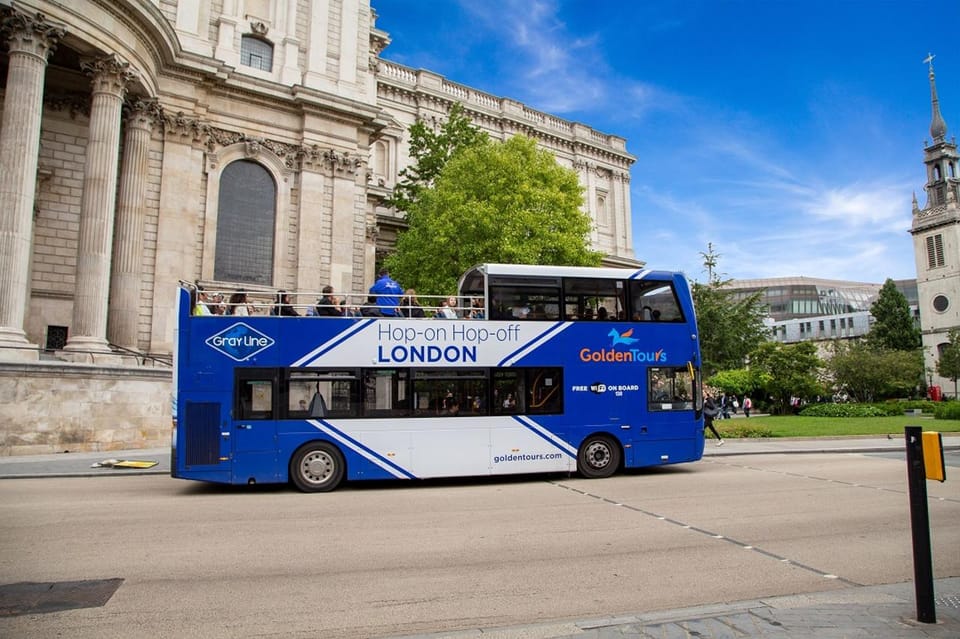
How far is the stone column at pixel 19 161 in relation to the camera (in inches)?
703

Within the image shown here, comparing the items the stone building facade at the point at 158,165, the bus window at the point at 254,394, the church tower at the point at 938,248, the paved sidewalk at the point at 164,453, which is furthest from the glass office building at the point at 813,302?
the bus window at the point at 254,394

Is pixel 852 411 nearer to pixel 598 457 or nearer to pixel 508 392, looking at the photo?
pixel 598 457

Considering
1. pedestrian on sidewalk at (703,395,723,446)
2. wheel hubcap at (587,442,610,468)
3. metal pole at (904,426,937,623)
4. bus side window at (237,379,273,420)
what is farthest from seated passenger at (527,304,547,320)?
metal pole at (904,426,937,623)

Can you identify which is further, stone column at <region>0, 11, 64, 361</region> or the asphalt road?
stone column at <region>0, 11, 64, 361</region>

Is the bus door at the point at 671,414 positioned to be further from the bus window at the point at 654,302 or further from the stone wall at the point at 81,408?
the stone wall at the point at 81,408

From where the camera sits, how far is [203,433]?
38.7 feet

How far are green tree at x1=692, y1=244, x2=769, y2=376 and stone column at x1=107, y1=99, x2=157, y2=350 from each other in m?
29.5

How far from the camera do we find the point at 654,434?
46.8 feet

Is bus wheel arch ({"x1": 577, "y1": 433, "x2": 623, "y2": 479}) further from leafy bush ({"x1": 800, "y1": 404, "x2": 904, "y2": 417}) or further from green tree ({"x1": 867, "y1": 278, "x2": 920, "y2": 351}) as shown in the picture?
green tree ({"x1": 867, "y1": 278, "x2": 920, "y2": 351})

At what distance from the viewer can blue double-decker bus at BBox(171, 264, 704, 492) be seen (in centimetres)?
1198

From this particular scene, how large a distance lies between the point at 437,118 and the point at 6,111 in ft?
89.0

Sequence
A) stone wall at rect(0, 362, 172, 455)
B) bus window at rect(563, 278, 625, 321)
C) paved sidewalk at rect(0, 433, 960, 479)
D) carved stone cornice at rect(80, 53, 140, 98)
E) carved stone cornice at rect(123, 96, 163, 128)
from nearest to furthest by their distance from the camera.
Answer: bus window at rect(563, 278, 625, 321) → paved sidewalk at rect(0, 433, 960, 479) → stone wall at rect(0, 362, 172, 455) → carved stone cornice at rect(80, 53, 140, 98) → carved stone cornice at rect(123, 96, 163, 128)

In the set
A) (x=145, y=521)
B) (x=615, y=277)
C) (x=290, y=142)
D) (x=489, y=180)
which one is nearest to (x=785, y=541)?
(x=615, y=277)

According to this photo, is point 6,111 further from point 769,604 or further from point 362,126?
point 769,604
